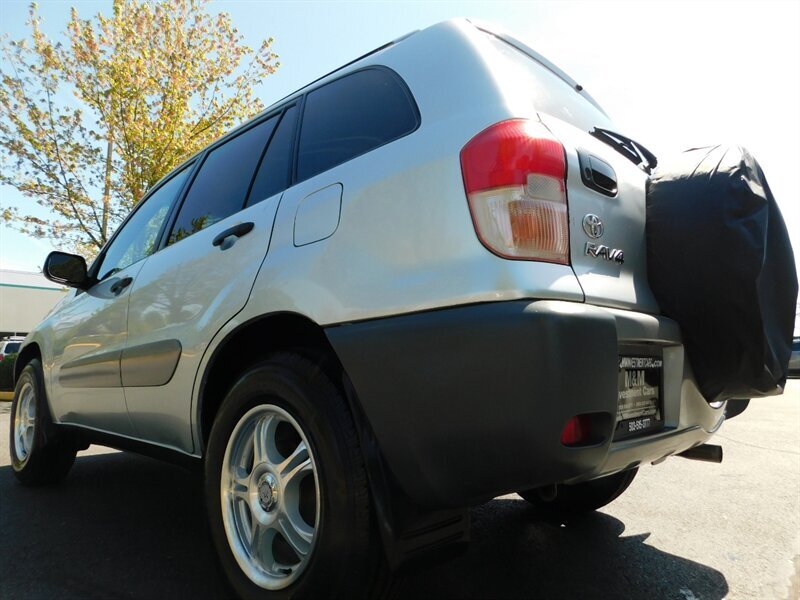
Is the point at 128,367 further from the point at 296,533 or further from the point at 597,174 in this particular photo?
the point at 597,174

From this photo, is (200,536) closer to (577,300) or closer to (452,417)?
(452,417)

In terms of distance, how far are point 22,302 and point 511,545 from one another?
42622 mm

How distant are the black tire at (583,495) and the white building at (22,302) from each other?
39227 millimetres

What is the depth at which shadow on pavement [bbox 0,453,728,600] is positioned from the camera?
6.91ft

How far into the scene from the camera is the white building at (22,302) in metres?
35.7

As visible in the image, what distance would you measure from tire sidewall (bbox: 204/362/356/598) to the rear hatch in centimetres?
81

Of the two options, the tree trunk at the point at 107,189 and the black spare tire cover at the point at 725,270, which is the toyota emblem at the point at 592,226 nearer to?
the black spare tire cover at the point at 725,270

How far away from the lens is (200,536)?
8.89ft

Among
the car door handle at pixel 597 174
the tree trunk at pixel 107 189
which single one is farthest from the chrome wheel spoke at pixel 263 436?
the tree trunk at pixel 107 189

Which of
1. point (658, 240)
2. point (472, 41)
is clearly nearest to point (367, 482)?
point (658, 240)

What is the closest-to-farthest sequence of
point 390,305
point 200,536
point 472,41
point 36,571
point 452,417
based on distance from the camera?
point 452,417 < point 390,305 < point 472,41 < point 36,571 < point 200,536

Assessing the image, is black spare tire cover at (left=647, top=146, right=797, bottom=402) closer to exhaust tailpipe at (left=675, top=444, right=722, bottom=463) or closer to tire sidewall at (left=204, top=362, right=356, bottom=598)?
exhaust tailpipe at (left=675, top=444, right=722, bottom=463)

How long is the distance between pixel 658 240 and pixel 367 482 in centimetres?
118

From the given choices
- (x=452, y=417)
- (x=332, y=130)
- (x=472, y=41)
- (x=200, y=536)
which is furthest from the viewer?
(x=200, y=536)
